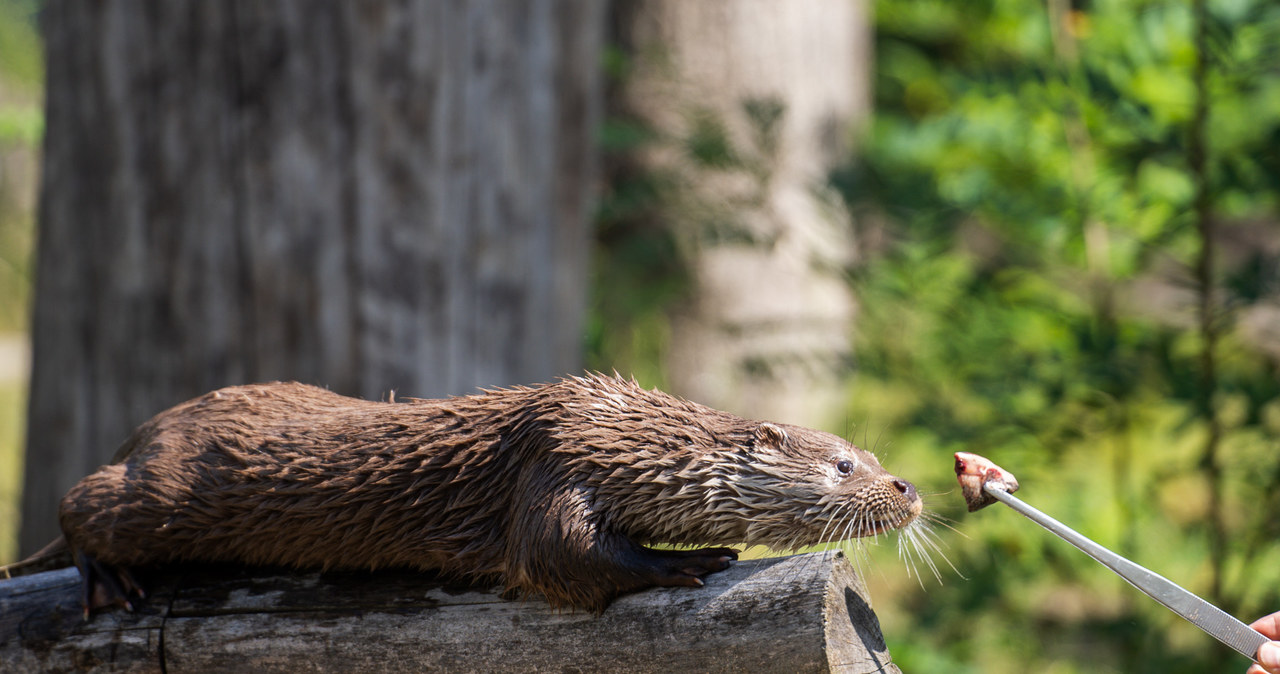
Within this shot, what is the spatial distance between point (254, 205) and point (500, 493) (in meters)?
2.50

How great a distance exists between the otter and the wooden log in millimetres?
Answer: 49

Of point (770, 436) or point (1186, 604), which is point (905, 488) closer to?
point (770, 436)

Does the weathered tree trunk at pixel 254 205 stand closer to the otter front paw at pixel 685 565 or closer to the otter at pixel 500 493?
the otter at pixel 500 493

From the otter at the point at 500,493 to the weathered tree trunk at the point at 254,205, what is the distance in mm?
1966

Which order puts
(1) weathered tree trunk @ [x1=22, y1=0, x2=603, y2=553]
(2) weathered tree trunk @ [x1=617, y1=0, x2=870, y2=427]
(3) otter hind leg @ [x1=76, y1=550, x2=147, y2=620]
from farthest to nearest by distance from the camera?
(2) weathered tree trunk @ [x1=617, y1=0, x2=870, y2=427] < (1) weathered tree trunk @ [x1=22, y1=0, x2=603, y2=553] < (3) otter hind leg @ [x1=76, y1=550, x2=147, y2=620]

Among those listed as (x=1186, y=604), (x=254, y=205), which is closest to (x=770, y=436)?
(x=1186, y=604)

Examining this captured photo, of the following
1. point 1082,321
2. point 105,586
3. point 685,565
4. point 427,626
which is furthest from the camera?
point 1082,321

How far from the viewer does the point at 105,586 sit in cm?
204

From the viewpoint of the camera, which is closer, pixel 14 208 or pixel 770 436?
pixel 770 436

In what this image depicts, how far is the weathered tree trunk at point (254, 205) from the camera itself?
3838 millimetres

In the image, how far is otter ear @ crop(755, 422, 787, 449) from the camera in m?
1.80

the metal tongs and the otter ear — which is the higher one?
the otter ear

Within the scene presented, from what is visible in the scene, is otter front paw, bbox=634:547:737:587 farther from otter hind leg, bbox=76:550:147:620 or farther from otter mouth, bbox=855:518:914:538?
otter hind leg, bbox=76:550:147:620

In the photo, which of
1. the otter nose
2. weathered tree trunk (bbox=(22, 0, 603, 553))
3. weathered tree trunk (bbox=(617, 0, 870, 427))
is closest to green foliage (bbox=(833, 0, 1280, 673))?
weathered tree trunk (bbox=(617, 0, 870, 427))
